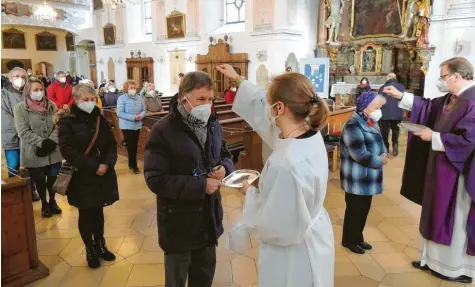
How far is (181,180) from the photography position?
6.41 ft

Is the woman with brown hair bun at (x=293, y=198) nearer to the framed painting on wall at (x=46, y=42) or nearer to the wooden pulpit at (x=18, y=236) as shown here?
the wooden pulpit at (x=18, y=236)

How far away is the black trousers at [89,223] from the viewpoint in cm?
294

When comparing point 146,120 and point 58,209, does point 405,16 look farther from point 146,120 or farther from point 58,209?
point 58,209

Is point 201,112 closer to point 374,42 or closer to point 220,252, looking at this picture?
point 220,252

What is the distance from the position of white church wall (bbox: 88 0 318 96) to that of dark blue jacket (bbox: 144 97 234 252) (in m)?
9.62

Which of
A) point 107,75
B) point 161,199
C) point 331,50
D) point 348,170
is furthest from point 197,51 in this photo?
point 161,199

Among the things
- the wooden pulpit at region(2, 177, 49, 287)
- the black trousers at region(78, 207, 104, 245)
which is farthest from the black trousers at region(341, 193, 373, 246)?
the wooden pulpit at region(2, 177, 49, 287)

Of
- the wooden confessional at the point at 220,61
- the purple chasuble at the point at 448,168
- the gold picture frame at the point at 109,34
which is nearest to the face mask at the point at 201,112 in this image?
the purple chasuble at the point at 448,168

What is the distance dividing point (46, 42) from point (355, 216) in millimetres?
22805

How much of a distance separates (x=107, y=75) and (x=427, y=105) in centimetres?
1741

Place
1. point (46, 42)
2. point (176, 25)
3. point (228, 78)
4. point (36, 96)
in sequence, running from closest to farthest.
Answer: point (228, 78), point (36, 96), point (176, 25), point (46, 42)

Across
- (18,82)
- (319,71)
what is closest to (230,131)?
(18,82)

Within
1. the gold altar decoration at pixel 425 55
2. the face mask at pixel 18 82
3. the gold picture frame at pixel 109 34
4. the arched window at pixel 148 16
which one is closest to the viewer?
the face mask at pixel 18 82

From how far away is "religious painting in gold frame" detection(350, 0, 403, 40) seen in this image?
11.1 meters
